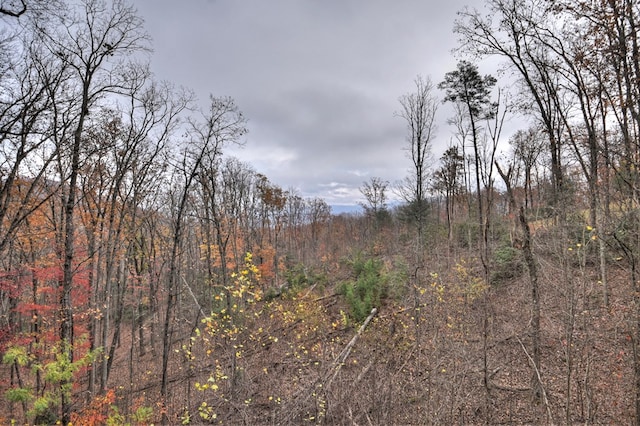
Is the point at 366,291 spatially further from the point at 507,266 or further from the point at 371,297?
the point at 507,266

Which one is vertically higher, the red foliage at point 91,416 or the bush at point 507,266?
the bush at point 507,266

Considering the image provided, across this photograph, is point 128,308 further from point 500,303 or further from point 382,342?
point 500,303

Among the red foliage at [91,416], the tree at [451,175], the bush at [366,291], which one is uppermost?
the tree at [451,175]

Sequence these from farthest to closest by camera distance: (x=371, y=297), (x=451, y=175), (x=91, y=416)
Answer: (x=451, y=175) → (x=371, y=297) → (x=91, y=416)

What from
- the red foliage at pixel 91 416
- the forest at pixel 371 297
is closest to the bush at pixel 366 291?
the forest at pixel 371 297

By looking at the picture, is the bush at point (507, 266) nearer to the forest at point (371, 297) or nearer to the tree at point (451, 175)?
the forest at point (371, 297)

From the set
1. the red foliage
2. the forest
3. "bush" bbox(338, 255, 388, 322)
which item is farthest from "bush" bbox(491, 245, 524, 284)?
the red foliage

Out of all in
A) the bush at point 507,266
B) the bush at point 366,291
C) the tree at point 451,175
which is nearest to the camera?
the bush at point 366,291

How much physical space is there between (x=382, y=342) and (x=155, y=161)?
12.1m

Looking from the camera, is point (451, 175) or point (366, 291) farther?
point (451, 175)

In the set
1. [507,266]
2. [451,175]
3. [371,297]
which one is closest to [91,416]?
[371,297]

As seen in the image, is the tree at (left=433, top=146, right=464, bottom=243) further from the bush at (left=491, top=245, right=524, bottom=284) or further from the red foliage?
the red foliage

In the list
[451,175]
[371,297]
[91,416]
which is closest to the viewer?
[91,416]

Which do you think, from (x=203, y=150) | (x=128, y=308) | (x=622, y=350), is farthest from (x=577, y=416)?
(x=128, y=308)
